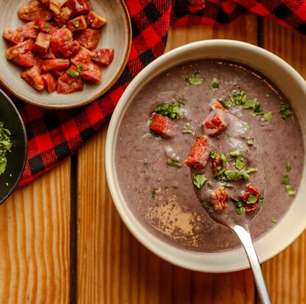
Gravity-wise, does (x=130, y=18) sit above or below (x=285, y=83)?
above

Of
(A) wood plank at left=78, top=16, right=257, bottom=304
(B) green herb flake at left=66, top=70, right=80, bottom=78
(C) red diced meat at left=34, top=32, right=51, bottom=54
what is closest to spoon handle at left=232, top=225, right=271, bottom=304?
(A) wood plank at left=78, top=16, right=257, bottom=304

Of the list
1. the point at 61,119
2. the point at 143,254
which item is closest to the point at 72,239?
the point at 143,254

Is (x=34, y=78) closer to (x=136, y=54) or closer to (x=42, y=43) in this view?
(x=42, y=43)

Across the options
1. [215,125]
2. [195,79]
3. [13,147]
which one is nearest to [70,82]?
[13,147]

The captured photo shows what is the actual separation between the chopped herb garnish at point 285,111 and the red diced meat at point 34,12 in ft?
2.24

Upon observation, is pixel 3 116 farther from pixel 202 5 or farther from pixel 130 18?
pixel 202 5

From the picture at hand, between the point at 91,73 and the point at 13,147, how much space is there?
11.4 inches

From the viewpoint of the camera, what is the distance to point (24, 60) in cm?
185

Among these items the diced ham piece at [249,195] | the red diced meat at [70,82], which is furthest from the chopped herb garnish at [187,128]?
the red diced meat at [70,82]

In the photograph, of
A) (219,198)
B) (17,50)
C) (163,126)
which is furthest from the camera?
(17,50)

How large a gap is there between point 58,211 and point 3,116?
0.99 ft

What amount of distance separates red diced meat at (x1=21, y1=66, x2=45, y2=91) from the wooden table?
8.2 inches

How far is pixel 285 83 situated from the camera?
1.80 metres

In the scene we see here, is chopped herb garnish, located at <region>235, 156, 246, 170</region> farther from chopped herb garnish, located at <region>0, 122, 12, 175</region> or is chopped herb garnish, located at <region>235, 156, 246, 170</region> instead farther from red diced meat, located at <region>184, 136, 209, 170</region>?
chopped herb garnish, located at <region>0, 122, 12, 175</region>
